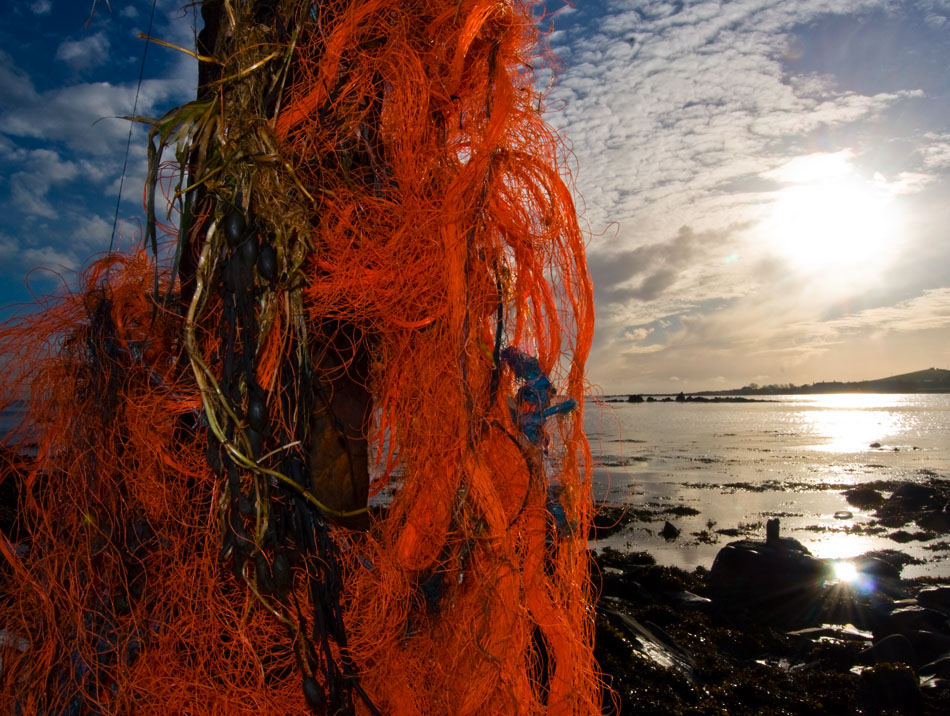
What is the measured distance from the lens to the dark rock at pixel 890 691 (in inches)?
186

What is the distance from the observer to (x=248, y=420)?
2.07 metres

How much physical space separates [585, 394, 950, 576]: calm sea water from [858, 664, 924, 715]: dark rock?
252 cm

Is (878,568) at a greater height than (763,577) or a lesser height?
lesser

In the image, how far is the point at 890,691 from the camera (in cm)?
480

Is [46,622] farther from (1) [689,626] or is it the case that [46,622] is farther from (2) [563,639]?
(1) [689,626]

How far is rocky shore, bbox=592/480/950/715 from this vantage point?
4668 mm

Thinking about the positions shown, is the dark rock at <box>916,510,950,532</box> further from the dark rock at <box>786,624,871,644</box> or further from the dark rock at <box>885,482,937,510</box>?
the dark rock at <box>786,624,871,644</box>

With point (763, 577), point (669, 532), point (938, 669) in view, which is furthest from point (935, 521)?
point (938, 669)

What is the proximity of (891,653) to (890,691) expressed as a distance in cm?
128

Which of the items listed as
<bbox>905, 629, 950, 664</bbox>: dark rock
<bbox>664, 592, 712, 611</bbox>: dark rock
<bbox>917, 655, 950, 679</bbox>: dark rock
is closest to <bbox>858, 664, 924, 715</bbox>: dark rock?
<bbox>917, 655, 950, 679</bbox>: dark rock

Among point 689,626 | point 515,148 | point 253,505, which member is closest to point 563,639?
point 253,505

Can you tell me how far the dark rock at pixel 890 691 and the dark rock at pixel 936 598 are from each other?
10.7 feet

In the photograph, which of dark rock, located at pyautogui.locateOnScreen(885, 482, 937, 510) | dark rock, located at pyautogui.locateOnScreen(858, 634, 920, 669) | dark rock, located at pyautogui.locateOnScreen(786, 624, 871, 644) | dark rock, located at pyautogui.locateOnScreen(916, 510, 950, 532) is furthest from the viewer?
dark rock, located at pyautogui.locateOnScreen(885, 482, 937, 510)

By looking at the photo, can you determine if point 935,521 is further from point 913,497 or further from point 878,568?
point 878,568
